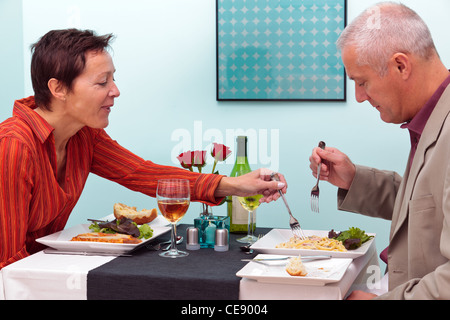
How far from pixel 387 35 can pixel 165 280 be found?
0.88 metres

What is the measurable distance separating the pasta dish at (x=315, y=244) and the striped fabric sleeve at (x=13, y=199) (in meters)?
0.79

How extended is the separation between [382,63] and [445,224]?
20.0 inches

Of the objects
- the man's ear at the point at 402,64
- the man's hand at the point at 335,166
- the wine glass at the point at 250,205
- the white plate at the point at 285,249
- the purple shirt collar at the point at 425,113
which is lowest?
the white plate at the point at 285,249

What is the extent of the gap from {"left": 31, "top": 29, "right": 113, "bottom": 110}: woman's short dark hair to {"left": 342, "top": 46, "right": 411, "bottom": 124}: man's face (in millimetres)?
941

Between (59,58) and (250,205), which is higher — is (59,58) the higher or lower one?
the higher one

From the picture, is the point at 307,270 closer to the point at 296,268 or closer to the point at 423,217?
the point at 296,268

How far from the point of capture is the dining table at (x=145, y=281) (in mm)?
1325

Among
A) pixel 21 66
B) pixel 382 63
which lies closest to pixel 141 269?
pixel 382 63

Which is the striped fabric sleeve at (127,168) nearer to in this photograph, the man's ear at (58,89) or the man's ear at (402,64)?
the man's ear at (58,89)

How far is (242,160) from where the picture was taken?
2.04 meters

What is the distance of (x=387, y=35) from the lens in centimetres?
142

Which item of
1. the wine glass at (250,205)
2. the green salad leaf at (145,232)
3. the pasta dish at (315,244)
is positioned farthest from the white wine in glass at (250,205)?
the green salad leaf at (145,232)

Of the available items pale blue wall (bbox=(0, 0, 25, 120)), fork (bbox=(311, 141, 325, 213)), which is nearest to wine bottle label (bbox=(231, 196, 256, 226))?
fork (bbox=(311, 141, 325, 213))

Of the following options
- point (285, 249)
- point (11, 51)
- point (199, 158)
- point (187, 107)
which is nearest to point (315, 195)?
point (285, 249)
